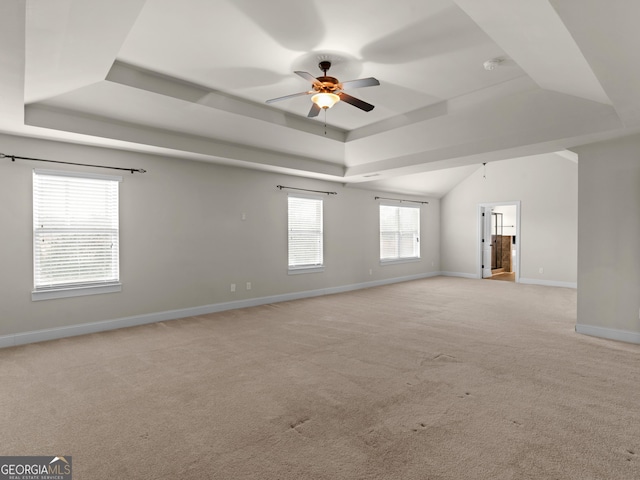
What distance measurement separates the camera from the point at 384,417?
2.41 metres

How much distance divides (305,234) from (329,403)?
4634 mm

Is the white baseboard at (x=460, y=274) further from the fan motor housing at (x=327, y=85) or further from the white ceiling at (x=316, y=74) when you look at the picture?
the fan motor housing at (x=327, y=85)

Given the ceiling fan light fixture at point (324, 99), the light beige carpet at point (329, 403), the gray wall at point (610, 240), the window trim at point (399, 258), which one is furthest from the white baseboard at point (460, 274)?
the ceiling fan light fixture at point (324, 99)

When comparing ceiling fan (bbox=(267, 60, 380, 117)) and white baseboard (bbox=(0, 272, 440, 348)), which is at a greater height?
ceiling fan (bbox=(267, 60, 380, 117))

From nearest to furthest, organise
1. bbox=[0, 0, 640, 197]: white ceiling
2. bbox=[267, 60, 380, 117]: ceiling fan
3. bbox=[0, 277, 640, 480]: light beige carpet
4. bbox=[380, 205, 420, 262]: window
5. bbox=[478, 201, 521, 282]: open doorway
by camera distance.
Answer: bbox=[0, 277, 640, 480]: light beige carpet → bbox=[0, 0, 640, 197]: white ceiling → bbox=[267, 60, 380, 117]: ceiling fan → bbox=[380, 205, 420, 262]: window → bbox=[478, 201, 521, 282]: open doorway

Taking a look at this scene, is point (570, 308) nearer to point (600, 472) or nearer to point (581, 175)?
point (581, 175)

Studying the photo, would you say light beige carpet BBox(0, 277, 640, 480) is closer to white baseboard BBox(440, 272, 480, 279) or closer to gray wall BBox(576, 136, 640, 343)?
gray wall BBox(576, 136, 640, 343)

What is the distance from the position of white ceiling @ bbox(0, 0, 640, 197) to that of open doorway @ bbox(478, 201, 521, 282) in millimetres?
4781

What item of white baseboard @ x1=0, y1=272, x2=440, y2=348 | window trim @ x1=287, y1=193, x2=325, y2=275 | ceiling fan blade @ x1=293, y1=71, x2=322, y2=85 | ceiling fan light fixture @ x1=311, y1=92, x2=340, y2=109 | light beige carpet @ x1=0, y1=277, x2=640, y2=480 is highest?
ceiling fan blade @ x1=293, y1=71, x2=322, y2=85

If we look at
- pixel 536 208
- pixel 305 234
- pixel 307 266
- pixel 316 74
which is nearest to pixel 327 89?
pixel 316 74

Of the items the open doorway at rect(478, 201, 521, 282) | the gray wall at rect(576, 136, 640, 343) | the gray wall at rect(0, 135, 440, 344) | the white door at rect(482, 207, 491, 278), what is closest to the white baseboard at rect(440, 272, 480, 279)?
the open doorway at rect(478, 201, 521, 282)

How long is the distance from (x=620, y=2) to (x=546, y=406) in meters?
2.59

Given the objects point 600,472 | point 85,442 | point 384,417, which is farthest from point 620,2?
point 85,442

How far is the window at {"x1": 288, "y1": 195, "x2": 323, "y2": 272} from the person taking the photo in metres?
6.83
